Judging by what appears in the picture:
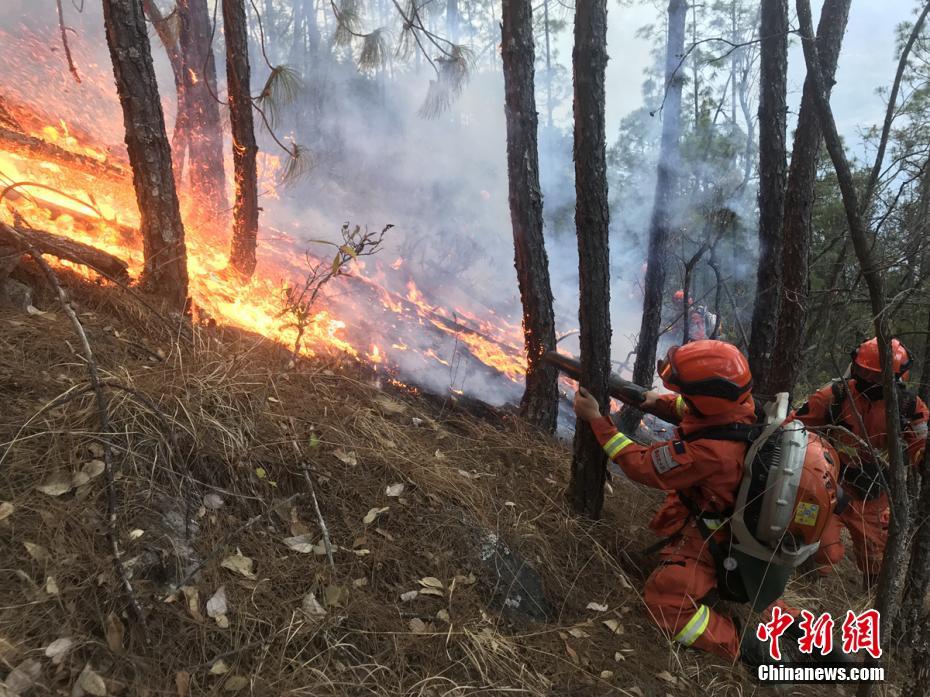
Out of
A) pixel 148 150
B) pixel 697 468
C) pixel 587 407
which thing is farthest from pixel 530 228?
pixel 148 150

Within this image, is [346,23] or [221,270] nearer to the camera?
[346,23]

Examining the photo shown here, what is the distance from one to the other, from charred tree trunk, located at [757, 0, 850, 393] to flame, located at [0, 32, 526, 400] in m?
3.38

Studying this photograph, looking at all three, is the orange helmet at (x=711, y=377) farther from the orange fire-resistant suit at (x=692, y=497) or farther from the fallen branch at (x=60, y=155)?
the fallen branch at (x=60, y=155)

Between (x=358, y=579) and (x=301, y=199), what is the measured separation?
17.0 meters

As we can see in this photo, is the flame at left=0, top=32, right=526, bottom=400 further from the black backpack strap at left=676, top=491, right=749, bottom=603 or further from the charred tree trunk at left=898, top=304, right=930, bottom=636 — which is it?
the charred tree trunk at left=898, top=304, right=930, bottom=636

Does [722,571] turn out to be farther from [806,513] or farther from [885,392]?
[885,392]

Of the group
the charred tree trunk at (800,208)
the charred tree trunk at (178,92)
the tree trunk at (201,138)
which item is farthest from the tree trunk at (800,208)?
the tree trunk at (201,138)

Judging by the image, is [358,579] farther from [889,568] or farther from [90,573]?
[889,568]

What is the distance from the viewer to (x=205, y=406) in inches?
110

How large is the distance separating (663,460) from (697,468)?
173 millimetres

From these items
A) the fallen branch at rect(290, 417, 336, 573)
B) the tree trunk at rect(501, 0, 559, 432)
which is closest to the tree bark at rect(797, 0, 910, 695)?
the fallen branch at rect(290, 417, 336, 573)

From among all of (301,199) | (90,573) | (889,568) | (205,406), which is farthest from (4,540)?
(301,199)

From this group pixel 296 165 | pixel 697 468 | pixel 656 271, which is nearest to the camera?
pixel 697 468

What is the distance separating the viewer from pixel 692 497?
3.12 meters
